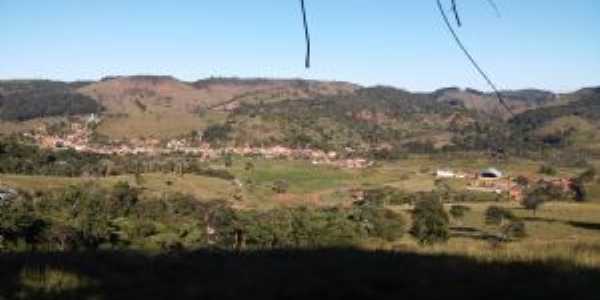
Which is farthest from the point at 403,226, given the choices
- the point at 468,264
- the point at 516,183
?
the point at 516,183

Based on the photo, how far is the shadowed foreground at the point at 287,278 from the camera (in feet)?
17.2

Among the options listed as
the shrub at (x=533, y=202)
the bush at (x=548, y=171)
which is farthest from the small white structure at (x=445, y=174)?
the shrub at (x=533, y=202)

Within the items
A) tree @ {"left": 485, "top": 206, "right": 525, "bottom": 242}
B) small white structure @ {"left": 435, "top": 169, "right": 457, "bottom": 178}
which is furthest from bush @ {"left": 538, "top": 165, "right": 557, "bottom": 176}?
tree @ {"left": 485, "top": 206, "right": 525, "bottom": 242}

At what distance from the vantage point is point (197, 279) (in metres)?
5.85

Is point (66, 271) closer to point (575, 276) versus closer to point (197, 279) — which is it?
point (197, 279)

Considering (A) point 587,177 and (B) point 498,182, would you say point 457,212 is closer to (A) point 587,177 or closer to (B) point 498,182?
(A) point 587,177

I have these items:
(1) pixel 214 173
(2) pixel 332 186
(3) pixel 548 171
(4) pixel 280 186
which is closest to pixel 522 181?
(3) pixel 548 171

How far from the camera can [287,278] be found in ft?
19.1

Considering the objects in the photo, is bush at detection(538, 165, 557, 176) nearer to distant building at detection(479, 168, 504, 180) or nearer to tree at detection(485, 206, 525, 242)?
distant building at detection(479, 168, 504, 180)

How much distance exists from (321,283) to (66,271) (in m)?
2.01

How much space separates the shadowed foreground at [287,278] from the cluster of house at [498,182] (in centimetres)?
12100

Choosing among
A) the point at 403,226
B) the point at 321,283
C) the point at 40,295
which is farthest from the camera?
the point at 403,226

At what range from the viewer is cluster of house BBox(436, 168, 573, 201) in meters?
134

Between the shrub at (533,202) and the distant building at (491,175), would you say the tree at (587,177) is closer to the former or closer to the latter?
the distant building at (491,175)
